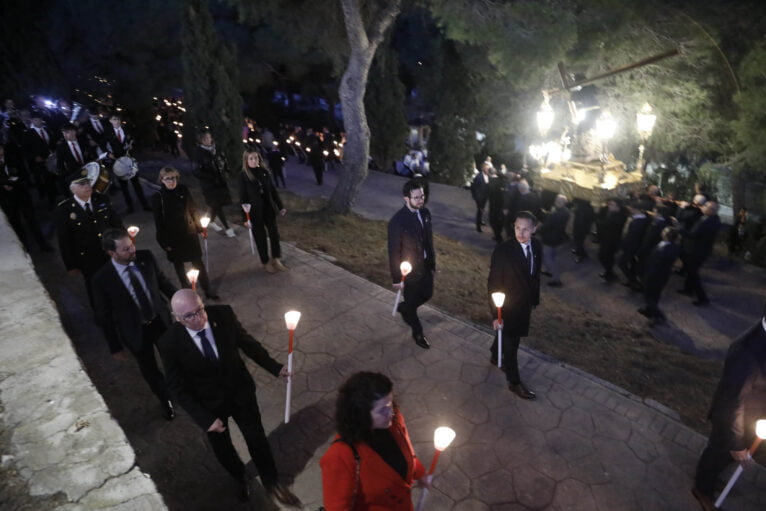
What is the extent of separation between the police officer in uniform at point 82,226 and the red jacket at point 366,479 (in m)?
4.79

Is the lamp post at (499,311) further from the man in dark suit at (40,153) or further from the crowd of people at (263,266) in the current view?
the man in dark suit at (40,153)

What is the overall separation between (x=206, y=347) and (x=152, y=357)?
168cm

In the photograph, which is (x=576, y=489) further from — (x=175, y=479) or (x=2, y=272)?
(x=2, y=272)

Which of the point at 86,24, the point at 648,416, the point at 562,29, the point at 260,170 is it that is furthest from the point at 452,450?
the point at 86,24

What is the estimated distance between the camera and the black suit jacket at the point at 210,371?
330cm

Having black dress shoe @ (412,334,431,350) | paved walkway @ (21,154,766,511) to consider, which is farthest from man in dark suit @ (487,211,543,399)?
black dress shoe @ (412,334,431,350)

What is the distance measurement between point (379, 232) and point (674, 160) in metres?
13.6

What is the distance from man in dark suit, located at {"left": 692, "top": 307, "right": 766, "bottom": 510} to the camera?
3578mm

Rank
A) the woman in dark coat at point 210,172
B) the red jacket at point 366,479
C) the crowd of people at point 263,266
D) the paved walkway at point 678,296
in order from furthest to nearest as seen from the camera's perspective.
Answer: the woman in dark coat at point 210,172 → the paved walkway at point 678,296 → the crowd of people at point 263,266 → the red jacket at point 366,479

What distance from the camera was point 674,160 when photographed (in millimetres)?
17906

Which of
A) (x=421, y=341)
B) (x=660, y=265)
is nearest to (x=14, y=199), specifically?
(x=421, y=341)

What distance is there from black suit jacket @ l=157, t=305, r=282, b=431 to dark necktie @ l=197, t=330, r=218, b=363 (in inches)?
1.3

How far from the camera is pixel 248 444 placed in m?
3.72

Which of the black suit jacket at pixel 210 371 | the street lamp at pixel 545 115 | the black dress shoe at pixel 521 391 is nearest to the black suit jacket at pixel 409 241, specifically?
the black dress shoe at pixel 521 391
